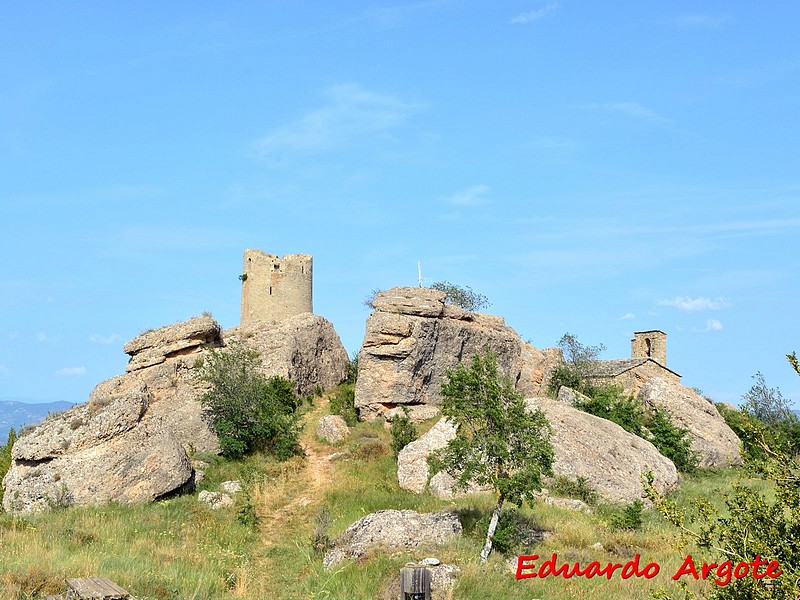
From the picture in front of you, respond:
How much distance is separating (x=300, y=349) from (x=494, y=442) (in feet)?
54.7

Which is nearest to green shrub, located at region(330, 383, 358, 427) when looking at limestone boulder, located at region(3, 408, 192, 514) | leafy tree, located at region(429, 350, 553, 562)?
limestone boulder, located at region(3, 408, 192, 514)

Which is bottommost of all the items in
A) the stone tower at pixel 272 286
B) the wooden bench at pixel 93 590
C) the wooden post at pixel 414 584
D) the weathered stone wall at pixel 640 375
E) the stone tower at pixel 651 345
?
the wooden bench at pixel 93 590

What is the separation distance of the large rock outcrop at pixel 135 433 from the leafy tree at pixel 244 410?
0.80 m

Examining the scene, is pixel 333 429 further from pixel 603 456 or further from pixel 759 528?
pixel 759 528

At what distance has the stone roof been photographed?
35062 millimetres

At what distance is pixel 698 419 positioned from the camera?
1176 inches

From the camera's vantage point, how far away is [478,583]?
529 inches

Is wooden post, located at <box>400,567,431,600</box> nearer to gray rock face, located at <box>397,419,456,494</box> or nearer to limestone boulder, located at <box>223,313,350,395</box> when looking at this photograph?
gray rock face, located at <box>397,419,456,494</box>

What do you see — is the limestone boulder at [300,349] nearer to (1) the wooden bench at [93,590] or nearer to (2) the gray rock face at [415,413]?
(2) the gray rock face at [415,413]

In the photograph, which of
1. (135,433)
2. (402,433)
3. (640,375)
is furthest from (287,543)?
(640,375)

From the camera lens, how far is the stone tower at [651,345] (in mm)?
45281

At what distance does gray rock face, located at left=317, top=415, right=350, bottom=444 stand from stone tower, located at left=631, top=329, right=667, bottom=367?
964 inches

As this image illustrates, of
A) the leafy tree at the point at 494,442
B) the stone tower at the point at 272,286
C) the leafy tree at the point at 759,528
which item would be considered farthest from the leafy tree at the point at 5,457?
the leafy tree at the point at 759,528

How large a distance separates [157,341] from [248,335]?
13.8ft
